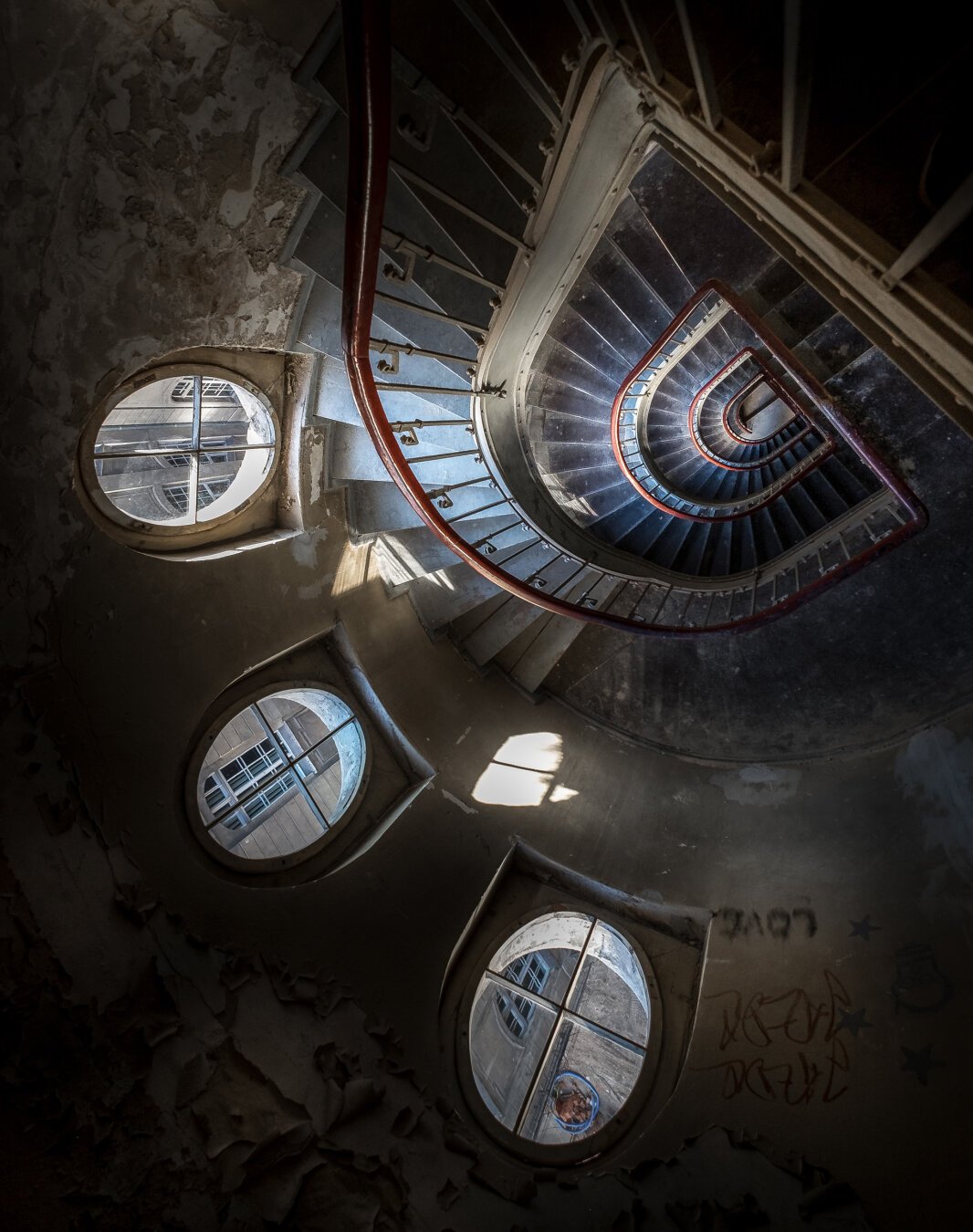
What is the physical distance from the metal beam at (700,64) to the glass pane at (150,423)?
10332 millimetres

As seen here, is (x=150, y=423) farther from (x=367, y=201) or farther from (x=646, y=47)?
(x=646, y=47)

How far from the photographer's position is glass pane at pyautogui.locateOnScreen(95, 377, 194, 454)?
35.0 ft

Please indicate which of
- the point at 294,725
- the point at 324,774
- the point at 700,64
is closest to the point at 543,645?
the point at 700,64

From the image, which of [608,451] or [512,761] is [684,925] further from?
[608,451]

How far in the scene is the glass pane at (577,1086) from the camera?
32.0 ft

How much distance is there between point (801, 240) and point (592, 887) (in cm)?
481

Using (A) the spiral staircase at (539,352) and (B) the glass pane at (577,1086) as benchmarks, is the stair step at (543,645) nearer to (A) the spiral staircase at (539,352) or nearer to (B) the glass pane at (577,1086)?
(A) the spiral staircase at (539,352)

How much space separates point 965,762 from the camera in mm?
4195

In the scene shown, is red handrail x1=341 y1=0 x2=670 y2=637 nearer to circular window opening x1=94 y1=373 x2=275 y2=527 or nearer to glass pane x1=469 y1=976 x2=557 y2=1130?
circular window opening x1=94 y1=373 x2=275 y2=527

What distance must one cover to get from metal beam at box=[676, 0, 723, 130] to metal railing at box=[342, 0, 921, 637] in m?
→ 1.14

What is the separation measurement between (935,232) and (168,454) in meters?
3.91

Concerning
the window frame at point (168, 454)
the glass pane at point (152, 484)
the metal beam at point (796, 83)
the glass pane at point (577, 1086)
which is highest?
the glass pane at point (152, 484)

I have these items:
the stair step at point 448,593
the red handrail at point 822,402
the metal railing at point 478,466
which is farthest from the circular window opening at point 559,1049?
the red handrail at point 822,402

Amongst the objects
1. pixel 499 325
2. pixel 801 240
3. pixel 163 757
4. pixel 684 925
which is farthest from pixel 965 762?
pixel 163 757
